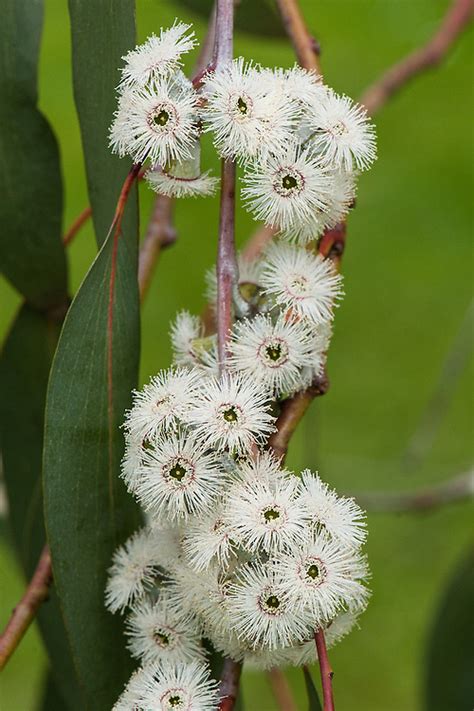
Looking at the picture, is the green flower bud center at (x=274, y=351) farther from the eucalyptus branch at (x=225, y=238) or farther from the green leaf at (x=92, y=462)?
the green leaf at (x=92, y=462)

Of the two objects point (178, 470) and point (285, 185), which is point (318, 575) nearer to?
point (178, 470)

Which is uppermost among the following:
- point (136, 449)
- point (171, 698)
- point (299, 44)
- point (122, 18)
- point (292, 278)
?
point (299, 44)

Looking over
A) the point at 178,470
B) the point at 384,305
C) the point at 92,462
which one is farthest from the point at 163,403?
the point at 384,305

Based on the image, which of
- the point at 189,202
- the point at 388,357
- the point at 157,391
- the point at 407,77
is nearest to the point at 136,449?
the point at 157,391

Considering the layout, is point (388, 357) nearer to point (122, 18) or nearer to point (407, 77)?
point (407, 77)

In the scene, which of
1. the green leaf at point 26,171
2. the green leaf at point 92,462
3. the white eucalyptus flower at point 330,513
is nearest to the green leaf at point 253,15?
the green leaf at point 26,171

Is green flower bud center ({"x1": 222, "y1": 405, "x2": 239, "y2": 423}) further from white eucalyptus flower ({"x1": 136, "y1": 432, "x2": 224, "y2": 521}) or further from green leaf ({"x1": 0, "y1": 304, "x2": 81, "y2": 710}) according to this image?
green leaf ({"x1": 0, "y1": 304, "x2": 81, "y2": 710})

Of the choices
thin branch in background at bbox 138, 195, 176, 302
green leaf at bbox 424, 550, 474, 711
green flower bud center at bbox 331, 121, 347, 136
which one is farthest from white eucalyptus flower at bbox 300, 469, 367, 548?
green leaf at bbox 424, 550, 474, 711

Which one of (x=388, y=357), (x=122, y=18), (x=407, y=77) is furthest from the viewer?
(x=388, y=357)
